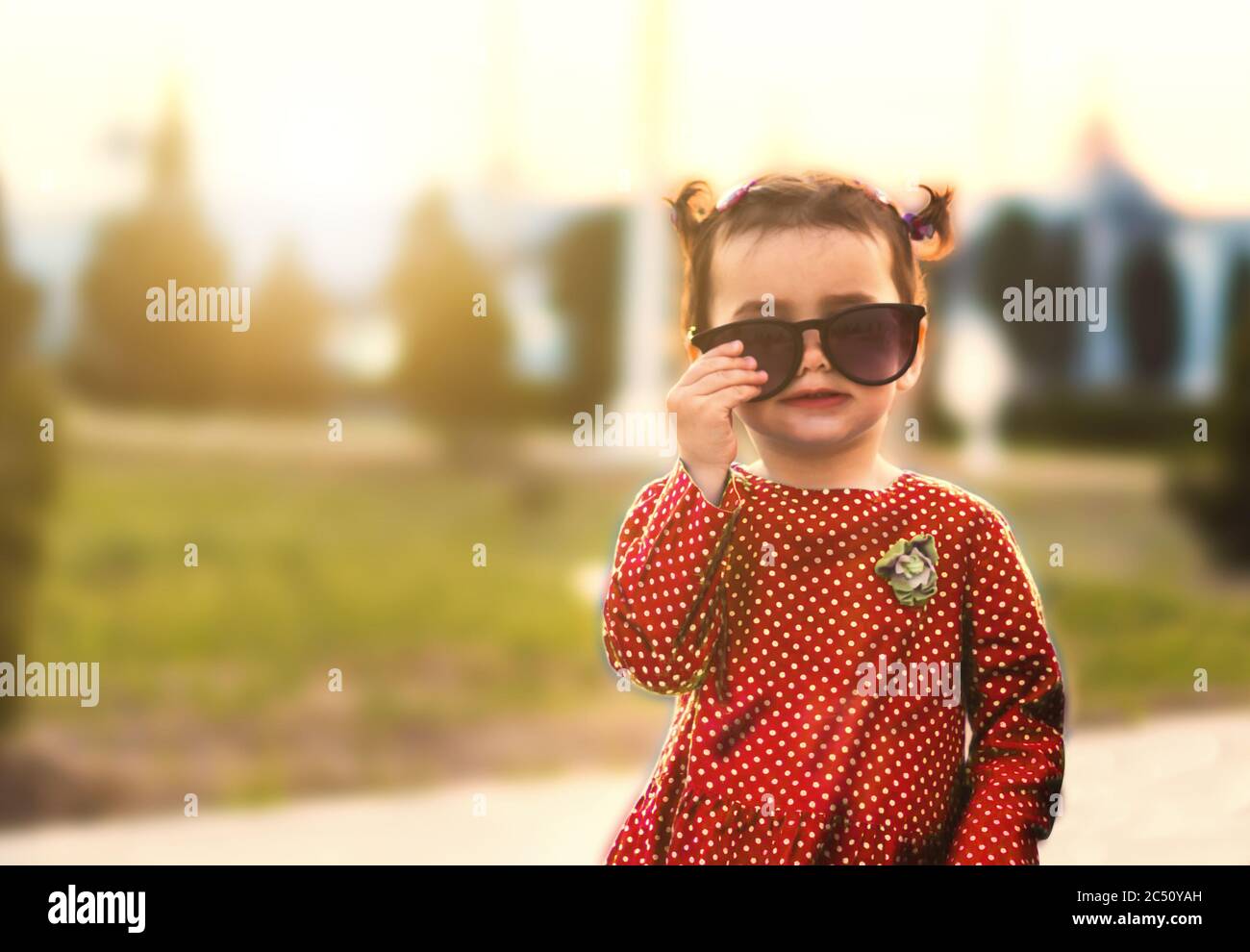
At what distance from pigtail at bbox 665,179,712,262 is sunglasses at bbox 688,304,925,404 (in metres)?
0.14

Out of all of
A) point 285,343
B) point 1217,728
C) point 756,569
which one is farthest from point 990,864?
point 285,343

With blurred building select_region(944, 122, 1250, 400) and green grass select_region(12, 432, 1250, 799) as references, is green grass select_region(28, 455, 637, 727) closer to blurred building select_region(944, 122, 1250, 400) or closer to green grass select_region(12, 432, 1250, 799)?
green grass select_region(12, 432, 1250, 799)

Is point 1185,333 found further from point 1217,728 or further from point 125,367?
point 125,367

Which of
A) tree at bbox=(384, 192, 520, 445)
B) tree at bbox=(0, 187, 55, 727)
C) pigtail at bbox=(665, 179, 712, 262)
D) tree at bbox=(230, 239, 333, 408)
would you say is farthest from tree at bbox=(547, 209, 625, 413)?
pigtail at bbox=(665, 179, 712, 262)

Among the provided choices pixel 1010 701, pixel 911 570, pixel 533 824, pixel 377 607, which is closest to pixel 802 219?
pixel 911 570

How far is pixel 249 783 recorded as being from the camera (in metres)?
4.49

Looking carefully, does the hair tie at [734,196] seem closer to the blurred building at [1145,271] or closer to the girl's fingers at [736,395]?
the girl's fingers at [736,395]

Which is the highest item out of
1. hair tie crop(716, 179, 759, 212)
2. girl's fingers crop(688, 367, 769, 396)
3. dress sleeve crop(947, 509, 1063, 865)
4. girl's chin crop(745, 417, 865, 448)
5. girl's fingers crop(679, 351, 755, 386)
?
hair tie crop(716, 179, 759, 212)

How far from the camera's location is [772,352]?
1396 millimetres

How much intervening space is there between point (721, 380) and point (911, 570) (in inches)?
11.1

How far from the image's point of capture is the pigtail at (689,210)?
1.49 meters

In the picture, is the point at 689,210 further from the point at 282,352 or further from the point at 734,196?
the point at 282,352

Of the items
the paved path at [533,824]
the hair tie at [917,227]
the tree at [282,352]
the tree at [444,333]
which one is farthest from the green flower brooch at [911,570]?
the tree at [282,352]

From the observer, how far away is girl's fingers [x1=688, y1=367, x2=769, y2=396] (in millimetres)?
1358
